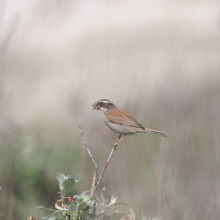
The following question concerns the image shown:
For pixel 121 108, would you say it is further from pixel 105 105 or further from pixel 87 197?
pixel 87 197

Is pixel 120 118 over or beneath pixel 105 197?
over

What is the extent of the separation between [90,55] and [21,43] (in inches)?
15.1

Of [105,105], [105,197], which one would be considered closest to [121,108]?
[105,105]

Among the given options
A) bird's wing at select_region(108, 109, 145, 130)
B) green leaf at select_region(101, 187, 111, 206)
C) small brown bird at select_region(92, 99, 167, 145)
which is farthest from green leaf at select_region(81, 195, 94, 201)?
bird's wing at select_region(108, 109, 145, 130)

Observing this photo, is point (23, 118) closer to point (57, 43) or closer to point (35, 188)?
point (57, 43)

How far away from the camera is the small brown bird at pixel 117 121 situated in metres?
0.80

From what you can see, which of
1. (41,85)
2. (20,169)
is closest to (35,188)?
(20,169)

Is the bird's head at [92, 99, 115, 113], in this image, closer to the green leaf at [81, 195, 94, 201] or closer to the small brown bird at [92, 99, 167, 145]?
the small brown bird at [92, 99, 167, 145]

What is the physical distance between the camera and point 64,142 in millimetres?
1192

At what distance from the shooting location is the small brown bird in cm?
80

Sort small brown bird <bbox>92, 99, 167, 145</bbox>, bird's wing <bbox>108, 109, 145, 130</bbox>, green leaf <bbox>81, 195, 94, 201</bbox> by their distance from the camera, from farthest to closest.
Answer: bird's wing <bbox>108, 109, 145, 130</bbox>
small brown bird <bbox>92, 99, 167, 145</bbox>
green leaf <bbox>81, 195, 94, 201</bbox>

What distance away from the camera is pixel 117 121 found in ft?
2.97

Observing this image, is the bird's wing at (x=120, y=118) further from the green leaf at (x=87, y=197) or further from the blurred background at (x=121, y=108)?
the green leaf at (x=87, y=197)

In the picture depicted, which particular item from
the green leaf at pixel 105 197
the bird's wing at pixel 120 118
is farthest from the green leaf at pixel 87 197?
the bird's wing at pixel 120 118
